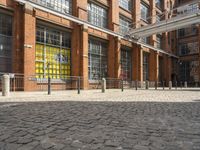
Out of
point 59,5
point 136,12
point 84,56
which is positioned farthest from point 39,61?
point 136,12

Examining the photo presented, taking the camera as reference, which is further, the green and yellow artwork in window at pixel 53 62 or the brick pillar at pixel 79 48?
the brick pillar at pixel 79 48

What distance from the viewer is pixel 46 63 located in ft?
64.3

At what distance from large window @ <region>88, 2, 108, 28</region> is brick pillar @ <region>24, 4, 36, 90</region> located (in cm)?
807

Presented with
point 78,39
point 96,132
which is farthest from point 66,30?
point 96,132

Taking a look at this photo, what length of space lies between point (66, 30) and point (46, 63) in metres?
3.85

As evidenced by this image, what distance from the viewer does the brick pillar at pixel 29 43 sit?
662 inches

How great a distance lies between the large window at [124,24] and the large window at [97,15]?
313cm

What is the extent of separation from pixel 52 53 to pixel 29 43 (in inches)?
132

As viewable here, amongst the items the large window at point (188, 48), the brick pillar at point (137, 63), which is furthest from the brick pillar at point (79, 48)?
the large window at point (188, 48)

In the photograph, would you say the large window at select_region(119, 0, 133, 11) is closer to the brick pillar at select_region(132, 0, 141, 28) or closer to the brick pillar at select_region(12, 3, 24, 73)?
the brick pillar at select_region(132, 0, 141, 28)

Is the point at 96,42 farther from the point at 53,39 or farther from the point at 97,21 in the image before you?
the point at 53,39

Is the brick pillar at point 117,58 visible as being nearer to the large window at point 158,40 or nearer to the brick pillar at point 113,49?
the brick pillar at point 113,49

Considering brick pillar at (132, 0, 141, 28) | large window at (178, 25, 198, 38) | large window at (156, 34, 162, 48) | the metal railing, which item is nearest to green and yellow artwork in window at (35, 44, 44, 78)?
the metal railing

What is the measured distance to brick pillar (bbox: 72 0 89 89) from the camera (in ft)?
72.1
